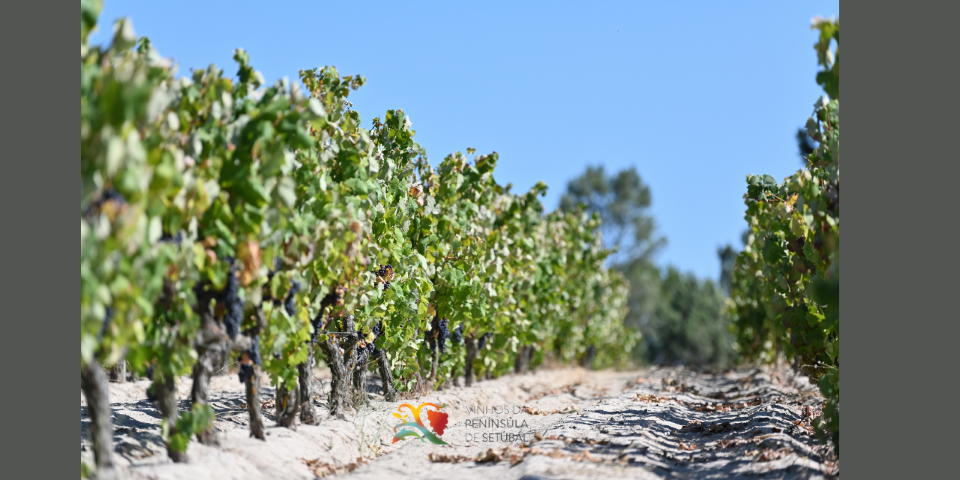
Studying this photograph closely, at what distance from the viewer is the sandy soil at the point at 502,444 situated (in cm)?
561

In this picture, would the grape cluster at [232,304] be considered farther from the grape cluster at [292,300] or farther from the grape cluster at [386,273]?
the grape cluster at [386,273]

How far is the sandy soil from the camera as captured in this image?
18.4ft

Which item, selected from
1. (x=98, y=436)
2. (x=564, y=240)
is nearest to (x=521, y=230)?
(x=564, y=240)

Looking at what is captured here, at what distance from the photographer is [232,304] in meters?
5.36

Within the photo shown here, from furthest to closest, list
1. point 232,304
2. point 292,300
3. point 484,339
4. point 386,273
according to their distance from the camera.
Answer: point 484,339, point 386,273, point 292,300, point 232,304

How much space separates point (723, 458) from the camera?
6.66 metres

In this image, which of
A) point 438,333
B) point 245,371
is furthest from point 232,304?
point 438,333

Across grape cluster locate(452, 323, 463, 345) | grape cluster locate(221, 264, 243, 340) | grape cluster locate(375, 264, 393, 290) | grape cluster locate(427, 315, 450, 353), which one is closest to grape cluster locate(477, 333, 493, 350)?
grape cluster locate(452, 323, 463, 345)

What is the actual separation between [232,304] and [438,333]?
551 cm

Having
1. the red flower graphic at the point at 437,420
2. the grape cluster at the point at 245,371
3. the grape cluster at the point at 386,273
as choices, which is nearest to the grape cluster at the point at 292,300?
the grape cluster at the point at 245,371

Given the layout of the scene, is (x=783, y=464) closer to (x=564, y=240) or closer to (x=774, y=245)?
(x=774, y=245)

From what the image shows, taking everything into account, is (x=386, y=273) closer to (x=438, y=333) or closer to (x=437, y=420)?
(x=437, y=420)

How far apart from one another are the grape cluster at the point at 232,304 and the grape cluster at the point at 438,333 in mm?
5287

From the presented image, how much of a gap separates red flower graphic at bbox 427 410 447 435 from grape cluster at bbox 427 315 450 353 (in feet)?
4.76
